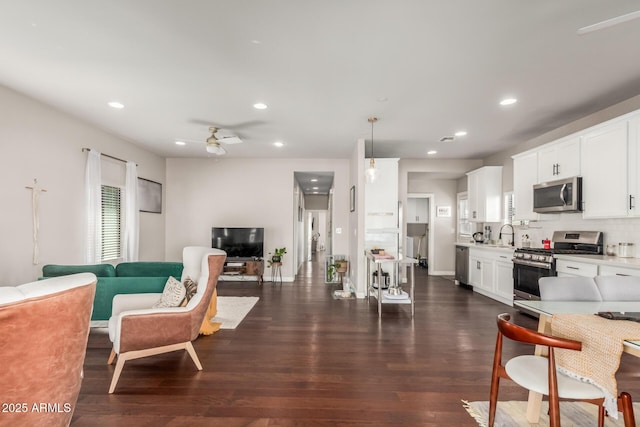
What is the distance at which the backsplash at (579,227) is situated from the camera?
12.1 feet

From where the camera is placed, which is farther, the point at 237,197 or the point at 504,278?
the point at 237,197

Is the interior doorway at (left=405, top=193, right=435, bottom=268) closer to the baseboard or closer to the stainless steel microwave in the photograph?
the baseboard

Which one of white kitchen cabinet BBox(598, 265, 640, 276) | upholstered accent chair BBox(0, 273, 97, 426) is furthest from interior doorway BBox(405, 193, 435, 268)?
upholstered accent chair BBox(0, 273, 97, 426)

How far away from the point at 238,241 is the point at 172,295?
3.92 meters

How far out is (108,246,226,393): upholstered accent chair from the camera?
8.14 ft

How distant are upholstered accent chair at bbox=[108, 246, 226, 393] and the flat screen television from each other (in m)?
3.73

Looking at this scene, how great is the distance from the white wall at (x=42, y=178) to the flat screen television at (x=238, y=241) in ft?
8.60

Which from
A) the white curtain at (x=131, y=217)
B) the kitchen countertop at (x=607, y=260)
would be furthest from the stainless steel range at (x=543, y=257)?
the white curtain at (x=131, y=217)

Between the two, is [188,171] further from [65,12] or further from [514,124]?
[514,124]

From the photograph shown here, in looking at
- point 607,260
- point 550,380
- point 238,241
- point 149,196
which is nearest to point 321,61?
point 550,380

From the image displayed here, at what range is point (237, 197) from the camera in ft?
A: 23.5

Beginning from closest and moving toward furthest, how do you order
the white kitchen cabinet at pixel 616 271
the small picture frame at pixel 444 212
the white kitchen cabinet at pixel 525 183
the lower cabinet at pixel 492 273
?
the white kitchen cabinet at pixel 616 271 < the white kitchen cabinet at pixel 525 183 < the lower cabinet at pixel 492 273 < the small picture frame at pixel 444 212

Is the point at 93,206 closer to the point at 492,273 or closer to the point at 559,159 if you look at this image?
the point at 492,273

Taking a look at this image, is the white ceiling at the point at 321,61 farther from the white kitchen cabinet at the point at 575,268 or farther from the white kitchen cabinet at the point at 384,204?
the white kitchen cabinet at the point at 575,268
